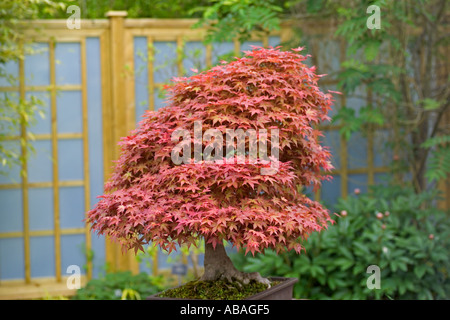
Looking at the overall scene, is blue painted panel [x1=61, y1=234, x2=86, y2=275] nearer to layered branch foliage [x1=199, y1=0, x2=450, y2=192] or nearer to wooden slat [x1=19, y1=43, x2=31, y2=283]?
wooden slat [x1=19, y1=43, x2=31, y2=283]

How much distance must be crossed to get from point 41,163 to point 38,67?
0.69m

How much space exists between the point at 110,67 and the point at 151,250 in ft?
4.48

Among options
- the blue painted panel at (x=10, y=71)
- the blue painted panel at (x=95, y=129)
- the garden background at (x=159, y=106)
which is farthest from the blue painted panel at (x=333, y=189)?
the blue painted panel at (x=10, y=71)

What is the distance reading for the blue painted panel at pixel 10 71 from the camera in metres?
4.23

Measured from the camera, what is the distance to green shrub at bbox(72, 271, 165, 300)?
4066 mm

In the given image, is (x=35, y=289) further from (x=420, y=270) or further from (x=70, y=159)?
(x=420, y=270)

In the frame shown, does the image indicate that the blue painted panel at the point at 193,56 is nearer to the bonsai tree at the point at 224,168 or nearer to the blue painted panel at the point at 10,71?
the blue painted panel at the point at 10,71

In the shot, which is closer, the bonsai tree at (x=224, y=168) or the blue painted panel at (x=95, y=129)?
the bonsai tree at (x=224, y=168)

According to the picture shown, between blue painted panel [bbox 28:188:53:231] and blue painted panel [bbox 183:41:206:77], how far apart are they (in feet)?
4.43

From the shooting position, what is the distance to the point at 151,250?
4.25m

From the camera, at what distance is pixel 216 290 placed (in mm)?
2441

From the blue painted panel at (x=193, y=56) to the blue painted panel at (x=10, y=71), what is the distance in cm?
120

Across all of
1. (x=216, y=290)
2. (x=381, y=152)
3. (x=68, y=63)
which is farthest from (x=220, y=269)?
(x=381, y=152)

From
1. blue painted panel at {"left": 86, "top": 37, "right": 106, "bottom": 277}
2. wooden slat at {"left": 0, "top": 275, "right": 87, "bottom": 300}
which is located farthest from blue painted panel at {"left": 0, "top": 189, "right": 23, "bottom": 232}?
blue painted panel at {"left": 86, "top": 37, "right": 106, "bottom": 277}
